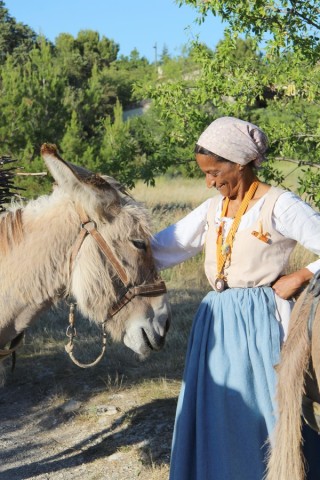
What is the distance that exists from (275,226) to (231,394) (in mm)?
762

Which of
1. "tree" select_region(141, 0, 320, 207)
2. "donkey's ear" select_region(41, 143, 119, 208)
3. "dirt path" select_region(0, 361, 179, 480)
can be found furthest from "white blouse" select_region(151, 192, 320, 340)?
"tree" select_region(141, 0, 320, 207)

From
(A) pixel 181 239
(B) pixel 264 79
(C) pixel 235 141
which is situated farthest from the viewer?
(B) pixel 264 79

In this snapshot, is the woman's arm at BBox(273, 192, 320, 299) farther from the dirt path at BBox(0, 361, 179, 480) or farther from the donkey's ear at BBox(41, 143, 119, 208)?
the dirt path at BBox(0, 361, 179, 480)

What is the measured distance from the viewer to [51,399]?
5.32 m

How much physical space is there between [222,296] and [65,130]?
1272 centimetres

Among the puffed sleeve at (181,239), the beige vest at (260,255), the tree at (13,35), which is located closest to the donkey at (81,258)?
the puffed sleeve at (181,239)

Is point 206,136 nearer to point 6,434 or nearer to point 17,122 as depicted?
point 6,434

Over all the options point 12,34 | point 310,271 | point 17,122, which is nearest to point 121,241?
point 310,271

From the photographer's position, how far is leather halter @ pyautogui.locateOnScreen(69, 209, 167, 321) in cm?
267

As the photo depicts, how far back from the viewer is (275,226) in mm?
2688

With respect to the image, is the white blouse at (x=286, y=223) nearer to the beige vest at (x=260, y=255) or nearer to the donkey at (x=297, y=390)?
the beige vest at (x=260, y=255)

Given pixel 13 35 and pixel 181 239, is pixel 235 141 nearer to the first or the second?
pixel 181 239

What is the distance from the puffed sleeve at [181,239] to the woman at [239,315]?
19 cm

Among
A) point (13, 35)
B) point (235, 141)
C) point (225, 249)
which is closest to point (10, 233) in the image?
point (225, 249)
